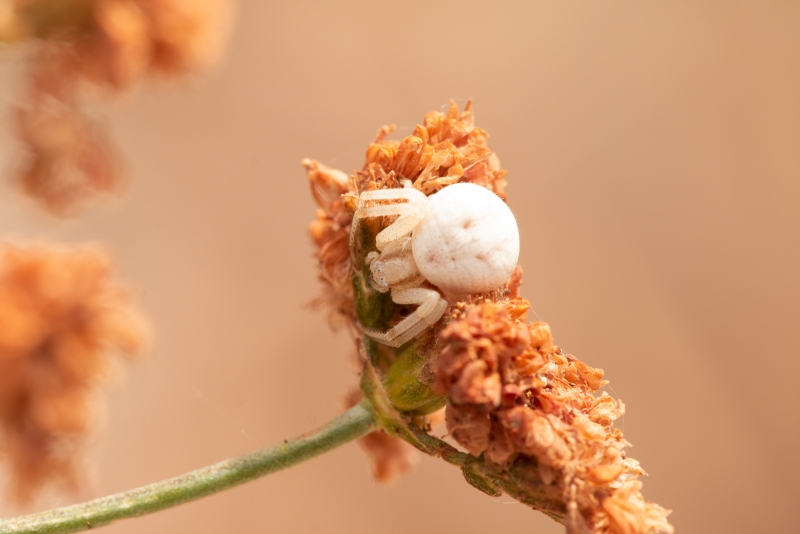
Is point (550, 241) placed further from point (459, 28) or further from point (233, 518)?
point (233, 518)

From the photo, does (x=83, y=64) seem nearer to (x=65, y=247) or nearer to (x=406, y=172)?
(x=65, y=247)

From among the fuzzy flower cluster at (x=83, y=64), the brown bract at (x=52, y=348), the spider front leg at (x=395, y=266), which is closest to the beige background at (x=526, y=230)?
the fuzzy flower cluster at (x=83, y=64)

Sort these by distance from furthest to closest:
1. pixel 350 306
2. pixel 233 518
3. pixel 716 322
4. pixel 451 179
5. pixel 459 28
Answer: pixel 459 28
pixel 716 322
pixel 233 518
pixel 350 306
pixel 451 179

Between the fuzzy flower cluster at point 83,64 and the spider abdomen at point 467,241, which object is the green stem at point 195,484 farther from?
the fuzzy flower cluster at point 83,64

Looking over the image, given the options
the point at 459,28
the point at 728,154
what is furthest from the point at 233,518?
the point at 728,154

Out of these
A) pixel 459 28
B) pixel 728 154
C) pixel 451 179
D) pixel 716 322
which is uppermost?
pixel 459 28

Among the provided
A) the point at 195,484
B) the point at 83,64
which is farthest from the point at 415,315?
the point at 83,64
